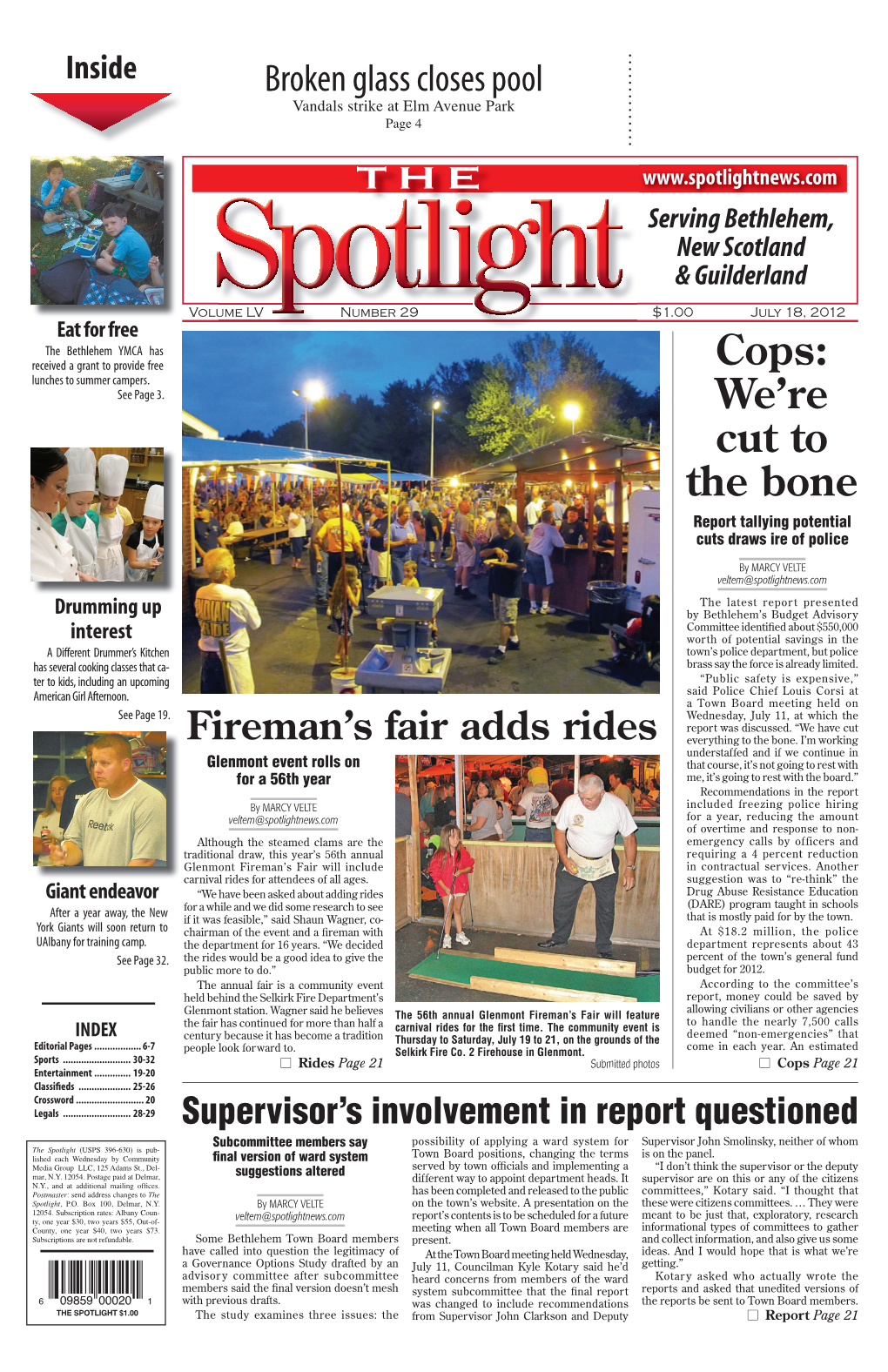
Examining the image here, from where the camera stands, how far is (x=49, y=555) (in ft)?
11.3

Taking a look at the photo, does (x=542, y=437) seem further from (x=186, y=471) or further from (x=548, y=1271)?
(x=548, y=1271)

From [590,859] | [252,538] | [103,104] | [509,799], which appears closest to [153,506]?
[252,538]

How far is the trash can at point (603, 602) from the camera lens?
152 inches

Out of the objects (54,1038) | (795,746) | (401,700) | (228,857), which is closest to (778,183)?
(795,746)

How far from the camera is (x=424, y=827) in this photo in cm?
370

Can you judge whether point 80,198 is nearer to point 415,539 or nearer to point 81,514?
point 81,514

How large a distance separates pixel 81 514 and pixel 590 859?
9.67 ft

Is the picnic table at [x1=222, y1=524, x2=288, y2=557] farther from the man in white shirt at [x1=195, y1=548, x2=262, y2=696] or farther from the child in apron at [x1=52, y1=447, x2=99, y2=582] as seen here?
the child in apron at [x1=52, y1=447, x2=99, y2=582]

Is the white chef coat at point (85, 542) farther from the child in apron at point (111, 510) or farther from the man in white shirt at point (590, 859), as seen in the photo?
the man in white shirt at point (590, 859)

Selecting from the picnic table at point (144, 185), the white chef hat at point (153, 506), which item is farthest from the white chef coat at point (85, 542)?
the picnic table at point (144, 185)

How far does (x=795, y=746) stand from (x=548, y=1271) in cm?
272

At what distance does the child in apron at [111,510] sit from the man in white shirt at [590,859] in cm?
245

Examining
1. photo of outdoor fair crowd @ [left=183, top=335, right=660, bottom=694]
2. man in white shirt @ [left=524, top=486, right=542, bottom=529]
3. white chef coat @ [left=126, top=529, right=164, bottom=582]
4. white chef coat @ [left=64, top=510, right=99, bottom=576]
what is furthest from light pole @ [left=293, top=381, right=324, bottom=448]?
man in white shirt @ [left=524, top=486, right=542, bottom=529]

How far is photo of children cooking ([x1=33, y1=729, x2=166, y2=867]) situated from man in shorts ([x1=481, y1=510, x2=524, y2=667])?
178 cm
